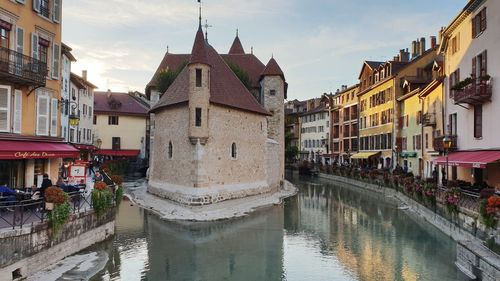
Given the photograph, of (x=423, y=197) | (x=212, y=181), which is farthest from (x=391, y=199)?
(x=212, y=181)

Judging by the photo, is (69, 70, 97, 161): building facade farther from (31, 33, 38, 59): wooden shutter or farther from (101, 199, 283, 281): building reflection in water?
(31, 33, 38, 59): wooden shutter

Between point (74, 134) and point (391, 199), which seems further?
point (74, 134)

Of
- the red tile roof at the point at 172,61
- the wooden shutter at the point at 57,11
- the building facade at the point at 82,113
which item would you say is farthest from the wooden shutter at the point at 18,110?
the red tile roof at the point at 172,61

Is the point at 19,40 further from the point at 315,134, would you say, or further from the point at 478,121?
the point at 315,134

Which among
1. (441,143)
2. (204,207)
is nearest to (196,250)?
(204,207)

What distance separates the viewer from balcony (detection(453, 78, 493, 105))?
21.9 metres

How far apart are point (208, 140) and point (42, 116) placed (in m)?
11.5

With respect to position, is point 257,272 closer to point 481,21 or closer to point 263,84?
point 481,21

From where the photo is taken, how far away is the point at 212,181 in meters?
28.7

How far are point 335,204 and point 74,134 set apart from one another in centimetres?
2694

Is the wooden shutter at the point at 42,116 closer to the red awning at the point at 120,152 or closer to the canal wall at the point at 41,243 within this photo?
the canal wall at the point at 41,243

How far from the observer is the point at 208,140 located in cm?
2853

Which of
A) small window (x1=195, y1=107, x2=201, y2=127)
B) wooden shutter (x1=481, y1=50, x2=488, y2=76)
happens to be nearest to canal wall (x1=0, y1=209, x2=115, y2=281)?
small window (x1=195, y1=107, x2=201, y2=127)

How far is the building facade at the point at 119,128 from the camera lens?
2328 inches
